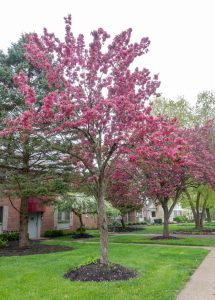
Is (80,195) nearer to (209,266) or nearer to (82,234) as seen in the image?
(82,234)


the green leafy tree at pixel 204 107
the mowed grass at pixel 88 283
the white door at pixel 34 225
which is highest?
the green leafy tree at pixel 204 107

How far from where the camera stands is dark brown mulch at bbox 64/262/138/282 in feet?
28.0

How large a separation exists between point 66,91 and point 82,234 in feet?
55.9

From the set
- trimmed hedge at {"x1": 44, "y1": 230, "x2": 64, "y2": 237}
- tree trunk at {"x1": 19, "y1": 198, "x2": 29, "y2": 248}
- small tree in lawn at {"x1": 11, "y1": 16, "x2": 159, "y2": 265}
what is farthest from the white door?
small tree in lawn at {"x1": 11, "y1": 16, "x2": 159, "y2": 265}

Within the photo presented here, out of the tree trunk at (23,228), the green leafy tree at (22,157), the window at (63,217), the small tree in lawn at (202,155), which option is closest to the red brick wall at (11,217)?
the window at (63,217)

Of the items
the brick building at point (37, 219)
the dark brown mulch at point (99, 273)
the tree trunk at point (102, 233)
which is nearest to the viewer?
the dark brown mulch at point (99, 273)

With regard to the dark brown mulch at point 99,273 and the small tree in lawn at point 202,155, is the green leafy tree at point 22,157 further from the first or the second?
the small tree in lawn at point 202,155

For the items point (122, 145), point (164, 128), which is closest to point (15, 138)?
point (122, 145)

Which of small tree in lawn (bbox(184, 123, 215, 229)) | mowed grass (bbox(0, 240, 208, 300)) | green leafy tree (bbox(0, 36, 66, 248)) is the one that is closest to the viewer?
mowed grass (bbox(0, 240, 208, 300))

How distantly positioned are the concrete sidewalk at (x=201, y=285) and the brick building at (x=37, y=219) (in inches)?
528

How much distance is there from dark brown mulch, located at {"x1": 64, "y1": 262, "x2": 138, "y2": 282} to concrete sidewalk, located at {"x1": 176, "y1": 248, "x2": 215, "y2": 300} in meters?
1.66

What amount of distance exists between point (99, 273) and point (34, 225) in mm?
18212

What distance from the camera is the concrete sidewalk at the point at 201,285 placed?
7.02 meters

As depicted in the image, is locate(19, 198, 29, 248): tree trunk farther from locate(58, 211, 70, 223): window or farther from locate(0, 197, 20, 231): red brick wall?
locate(58, 211, 70, 223): window
